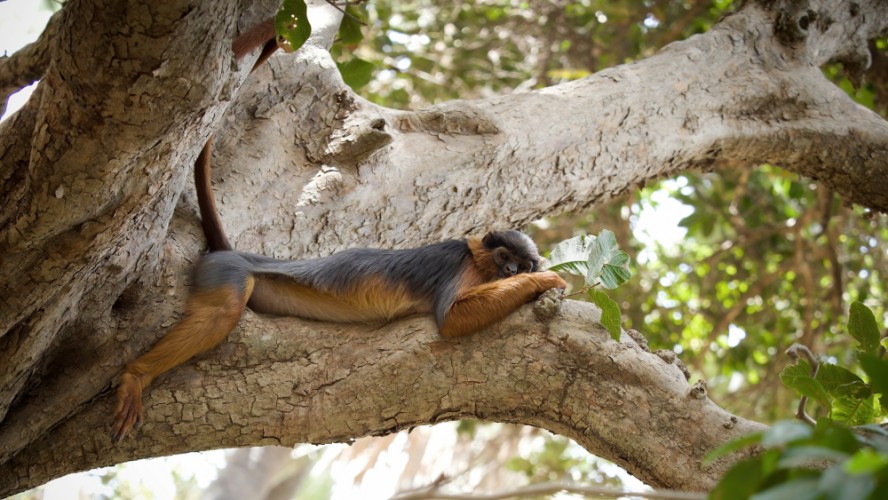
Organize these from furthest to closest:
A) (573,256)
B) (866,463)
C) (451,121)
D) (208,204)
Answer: (451,121), (208,204), (573,256), (866,463)

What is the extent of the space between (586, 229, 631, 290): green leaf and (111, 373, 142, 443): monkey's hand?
212 centimetres

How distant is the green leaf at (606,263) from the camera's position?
3504mm

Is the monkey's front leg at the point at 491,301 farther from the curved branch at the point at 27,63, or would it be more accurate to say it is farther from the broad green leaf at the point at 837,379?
the curved branch at the point at 27,63

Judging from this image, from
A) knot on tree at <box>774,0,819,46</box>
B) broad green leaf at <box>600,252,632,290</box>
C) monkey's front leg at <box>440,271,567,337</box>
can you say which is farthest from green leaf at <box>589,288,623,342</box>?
knot on tree at <box>774,0,819,46</box>

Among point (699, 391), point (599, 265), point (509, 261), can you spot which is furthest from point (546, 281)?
point (699, 391)

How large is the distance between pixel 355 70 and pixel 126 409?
2.87m

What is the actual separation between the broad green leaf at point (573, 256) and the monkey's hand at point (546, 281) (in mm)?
46

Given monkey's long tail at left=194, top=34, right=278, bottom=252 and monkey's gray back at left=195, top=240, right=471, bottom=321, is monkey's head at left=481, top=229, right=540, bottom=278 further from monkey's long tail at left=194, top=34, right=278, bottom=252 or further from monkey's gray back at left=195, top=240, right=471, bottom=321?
monkey's long tail at left=194, top=34, right=278, bottom=252

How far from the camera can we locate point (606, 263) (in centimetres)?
355

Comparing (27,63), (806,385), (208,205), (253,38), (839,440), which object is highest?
(253,38)

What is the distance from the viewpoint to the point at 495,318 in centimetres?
342

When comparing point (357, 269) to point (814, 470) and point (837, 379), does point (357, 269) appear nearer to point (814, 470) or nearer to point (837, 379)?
point (837, 379)

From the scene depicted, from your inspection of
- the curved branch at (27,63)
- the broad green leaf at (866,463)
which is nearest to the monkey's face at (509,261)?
the curved branch at (27,63)

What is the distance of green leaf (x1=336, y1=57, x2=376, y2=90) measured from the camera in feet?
16.9
